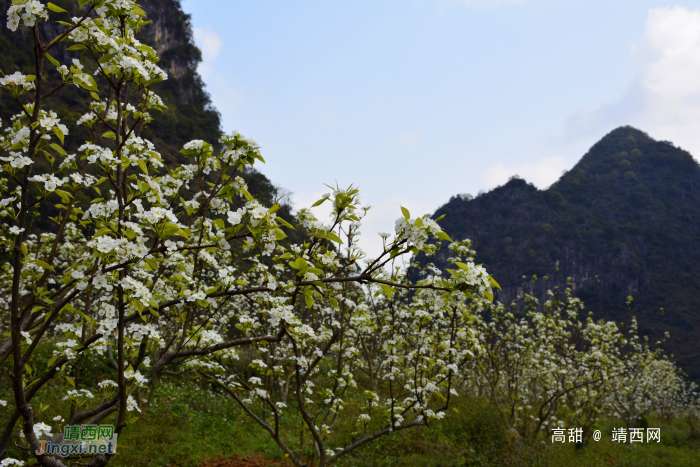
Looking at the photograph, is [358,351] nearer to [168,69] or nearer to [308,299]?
[308,299]

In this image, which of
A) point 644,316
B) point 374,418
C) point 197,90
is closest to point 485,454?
point 374,418

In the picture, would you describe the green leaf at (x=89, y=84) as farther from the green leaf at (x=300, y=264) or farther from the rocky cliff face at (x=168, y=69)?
the rocky cliff face at (x=168, y=69)

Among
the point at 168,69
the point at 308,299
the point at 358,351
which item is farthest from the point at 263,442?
the point at 168,69

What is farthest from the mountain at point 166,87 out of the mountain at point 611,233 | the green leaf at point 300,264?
the mountain at point 611,233

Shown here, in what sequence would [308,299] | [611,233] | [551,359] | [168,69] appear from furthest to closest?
[611,233]
[168,69]
[551,359]
[308,299]

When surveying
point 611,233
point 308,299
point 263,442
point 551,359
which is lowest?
point 263,442

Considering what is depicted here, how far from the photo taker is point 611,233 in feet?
199

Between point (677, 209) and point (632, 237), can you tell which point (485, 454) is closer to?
point (632, 237)

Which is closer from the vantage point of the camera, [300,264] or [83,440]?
[300,264]

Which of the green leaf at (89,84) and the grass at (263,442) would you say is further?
the grass at (263,442)

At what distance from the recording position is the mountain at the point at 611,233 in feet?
162

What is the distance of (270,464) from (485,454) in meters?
3.61

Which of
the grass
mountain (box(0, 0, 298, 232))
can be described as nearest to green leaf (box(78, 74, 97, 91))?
the grass

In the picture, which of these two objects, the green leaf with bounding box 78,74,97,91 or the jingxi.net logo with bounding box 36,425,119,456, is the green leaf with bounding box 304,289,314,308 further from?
the green leaf with bounding box 78,74,97,91
